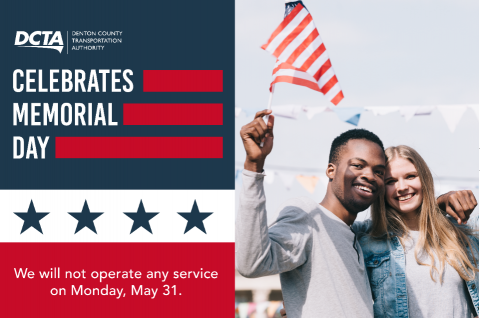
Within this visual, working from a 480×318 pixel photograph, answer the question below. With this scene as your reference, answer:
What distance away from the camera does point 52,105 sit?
4449mm

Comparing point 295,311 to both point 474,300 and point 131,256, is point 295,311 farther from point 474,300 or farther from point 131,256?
point 131,256

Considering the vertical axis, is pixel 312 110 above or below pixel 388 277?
above

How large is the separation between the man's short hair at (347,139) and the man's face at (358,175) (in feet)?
0.11

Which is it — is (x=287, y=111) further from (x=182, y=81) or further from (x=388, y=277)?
(x=388, y=277)

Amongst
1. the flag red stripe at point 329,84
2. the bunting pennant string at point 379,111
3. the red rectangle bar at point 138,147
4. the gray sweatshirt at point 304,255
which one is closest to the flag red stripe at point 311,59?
the flag red stripe at point 329,84

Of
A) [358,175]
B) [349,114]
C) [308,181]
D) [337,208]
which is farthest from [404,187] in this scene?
[308,181]

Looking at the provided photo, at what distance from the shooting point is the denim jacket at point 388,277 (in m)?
3.36

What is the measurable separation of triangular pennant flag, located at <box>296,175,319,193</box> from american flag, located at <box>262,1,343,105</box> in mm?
6552

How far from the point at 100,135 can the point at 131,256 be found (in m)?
0.99

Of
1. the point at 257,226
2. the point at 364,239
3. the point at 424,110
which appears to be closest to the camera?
the point at 257,226

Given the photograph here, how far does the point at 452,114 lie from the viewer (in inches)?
294

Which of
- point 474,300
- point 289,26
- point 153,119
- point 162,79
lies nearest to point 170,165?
point 153,119

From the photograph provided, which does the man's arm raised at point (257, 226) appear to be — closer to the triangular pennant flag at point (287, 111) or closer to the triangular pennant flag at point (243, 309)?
the triangular pennant flag at point (287, 111)

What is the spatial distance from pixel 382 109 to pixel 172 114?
4.08 m
